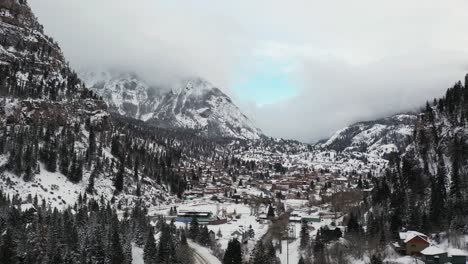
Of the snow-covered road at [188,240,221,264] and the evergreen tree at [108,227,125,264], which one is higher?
the evergreen tree at [108,227,125,264]

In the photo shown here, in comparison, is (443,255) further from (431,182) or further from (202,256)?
(202,256)

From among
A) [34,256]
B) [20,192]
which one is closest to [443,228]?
[34,256]

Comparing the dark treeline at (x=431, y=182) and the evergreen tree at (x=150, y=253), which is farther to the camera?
the dark treeline at (x=431, y=182)

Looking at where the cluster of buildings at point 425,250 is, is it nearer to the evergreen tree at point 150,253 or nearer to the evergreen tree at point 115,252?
the evergreen tree at point 150,253

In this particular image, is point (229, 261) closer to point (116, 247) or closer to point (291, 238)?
point (116, 247)

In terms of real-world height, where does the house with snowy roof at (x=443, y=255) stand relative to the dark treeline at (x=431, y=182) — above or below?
below

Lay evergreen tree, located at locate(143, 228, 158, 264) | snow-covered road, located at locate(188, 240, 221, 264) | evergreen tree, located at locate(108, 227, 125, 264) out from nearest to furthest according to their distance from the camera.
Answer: evergreen tree, located at locate(108, 227, 125, 264)
evergreen tree, located at locate(143, 228, 158, 264)
snow-covered road, located at locate(188, 240, 221, 264)

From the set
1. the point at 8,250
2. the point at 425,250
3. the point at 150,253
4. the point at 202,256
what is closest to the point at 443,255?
the point at 425,250

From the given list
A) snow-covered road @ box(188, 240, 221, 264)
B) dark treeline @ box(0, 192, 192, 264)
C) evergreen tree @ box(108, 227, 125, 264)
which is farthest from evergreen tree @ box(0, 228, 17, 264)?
snow-covered road @ box(188, 240, 221, 264)

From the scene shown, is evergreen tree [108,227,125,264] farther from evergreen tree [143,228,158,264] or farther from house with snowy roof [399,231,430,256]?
house with snowy roof [399,231,430,256]

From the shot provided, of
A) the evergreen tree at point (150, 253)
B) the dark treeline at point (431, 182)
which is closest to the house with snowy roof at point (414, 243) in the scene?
the dark treeline at point (431, 182)

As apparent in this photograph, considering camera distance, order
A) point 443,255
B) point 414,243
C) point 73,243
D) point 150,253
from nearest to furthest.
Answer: point 73,243 < point 443,255 < point 150,253 < point 414,243
